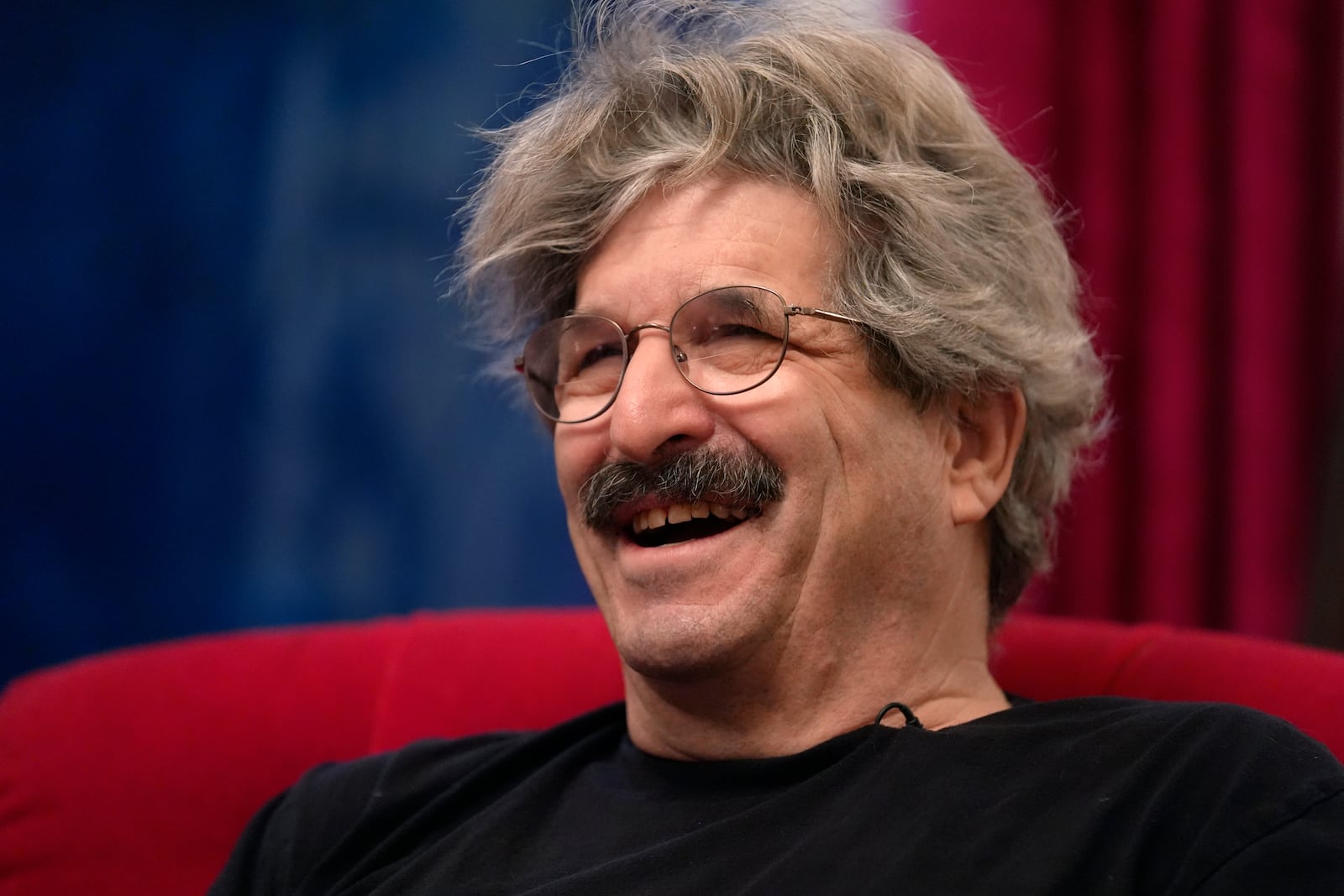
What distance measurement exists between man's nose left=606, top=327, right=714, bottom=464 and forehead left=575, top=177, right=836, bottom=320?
7cm

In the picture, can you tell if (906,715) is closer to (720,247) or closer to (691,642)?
(691,642)

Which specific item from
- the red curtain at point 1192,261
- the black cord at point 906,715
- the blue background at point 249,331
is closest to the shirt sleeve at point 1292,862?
the black cord at point 906,715

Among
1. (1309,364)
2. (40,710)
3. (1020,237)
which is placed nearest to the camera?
(1020,237)

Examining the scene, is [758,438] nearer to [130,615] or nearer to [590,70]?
[590,70]

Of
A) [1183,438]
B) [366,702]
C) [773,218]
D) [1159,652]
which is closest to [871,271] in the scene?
[773,218]

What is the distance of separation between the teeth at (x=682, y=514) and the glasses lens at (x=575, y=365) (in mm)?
129

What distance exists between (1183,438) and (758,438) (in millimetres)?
1215

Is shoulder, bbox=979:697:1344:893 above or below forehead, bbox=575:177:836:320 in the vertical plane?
below

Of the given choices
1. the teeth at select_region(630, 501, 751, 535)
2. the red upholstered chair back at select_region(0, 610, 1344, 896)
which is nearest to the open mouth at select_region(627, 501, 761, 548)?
the teeth at select_region(630, 501, 751, 535)

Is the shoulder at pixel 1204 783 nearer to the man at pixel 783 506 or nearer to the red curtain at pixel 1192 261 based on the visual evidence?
the man at pixel 783 506

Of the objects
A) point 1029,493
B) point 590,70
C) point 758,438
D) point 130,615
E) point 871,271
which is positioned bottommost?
point 130,615

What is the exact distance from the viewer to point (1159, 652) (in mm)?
1509

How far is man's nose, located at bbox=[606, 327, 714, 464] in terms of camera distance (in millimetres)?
1234

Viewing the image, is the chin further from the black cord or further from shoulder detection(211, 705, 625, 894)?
shoulder detection(211, 705, 625, 894)
